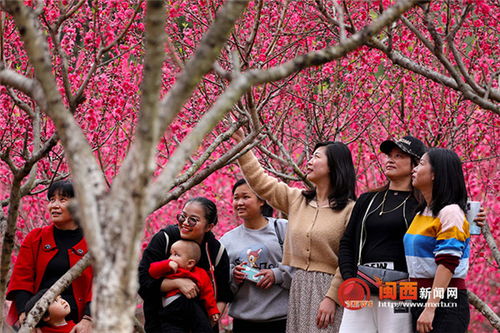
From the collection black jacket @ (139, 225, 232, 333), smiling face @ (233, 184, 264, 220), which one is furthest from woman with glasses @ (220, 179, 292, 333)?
black jacket @ (139, 225, 232, 333)

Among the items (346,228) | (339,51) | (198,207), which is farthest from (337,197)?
(339,51)

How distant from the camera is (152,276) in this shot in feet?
14.5

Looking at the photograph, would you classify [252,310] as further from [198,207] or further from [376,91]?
[376,91]

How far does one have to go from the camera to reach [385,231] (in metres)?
4.08

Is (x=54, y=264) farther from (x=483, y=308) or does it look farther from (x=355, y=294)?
(x=483, y=308)

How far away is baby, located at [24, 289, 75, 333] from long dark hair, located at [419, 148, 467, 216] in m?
2.37

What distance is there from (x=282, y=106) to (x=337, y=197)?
3075mm

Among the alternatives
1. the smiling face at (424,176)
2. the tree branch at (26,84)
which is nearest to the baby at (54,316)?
the tree branch at (26,84)

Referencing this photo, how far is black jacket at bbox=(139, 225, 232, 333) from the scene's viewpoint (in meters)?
4.43

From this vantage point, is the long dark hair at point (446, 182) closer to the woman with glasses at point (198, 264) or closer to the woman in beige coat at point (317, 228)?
the woman in beige coat at point (317, 228)

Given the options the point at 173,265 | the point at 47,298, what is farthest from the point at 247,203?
the point at 47,298

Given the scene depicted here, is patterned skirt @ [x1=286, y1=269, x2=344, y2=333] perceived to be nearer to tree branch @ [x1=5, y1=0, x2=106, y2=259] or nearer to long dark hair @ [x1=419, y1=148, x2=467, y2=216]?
long dark hair @ [x1=419, y1=148, x2=467, y2=216]

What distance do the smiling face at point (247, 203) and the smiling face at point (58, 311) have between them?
1.42m

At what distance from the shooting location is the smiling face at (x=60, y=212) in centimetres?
448
